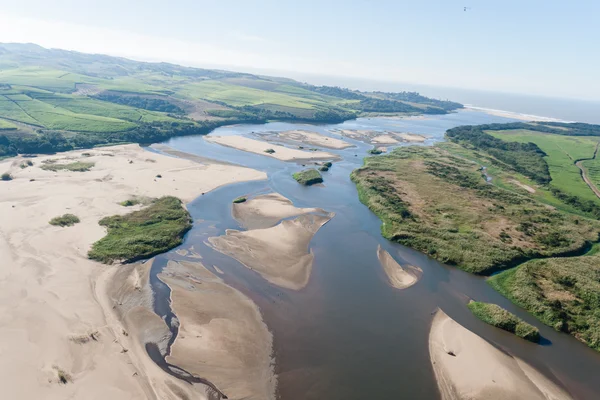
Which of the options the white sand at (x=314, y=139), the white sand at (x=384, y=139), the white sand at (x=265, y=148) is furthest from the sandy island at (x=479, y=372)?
the white sand at (x=384, y=139)

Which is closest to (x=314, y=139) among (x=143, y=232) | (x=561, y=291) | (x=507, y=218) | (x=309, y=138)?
(x=309, y=138)

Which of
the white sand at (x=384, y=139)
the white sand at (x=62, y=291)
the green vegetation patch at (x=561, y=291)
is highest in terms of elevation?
the white sand at (x=384, y=139)

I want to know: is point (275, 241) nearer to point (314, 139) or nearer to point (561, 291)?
point (561, 291)

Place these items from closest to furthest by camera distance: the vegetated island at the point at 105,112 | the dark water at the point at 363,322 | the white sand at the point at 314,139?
the dark water at the point at 363,322 → the vegetated island at the point at 105,112 → the white sand at the point at 314,139

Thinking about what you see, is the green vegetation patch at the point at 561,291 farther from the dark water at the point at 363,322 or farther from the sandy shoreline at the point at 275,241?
the sandy shoreline at the point at 275,241

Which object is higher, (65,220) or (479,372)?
(479,372)

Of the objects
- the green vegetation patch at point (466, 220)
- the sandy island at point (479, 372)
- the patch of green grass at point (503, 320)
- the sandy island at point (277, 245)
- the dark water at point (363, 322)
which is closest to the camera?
the sandy island at point (479, 372)
